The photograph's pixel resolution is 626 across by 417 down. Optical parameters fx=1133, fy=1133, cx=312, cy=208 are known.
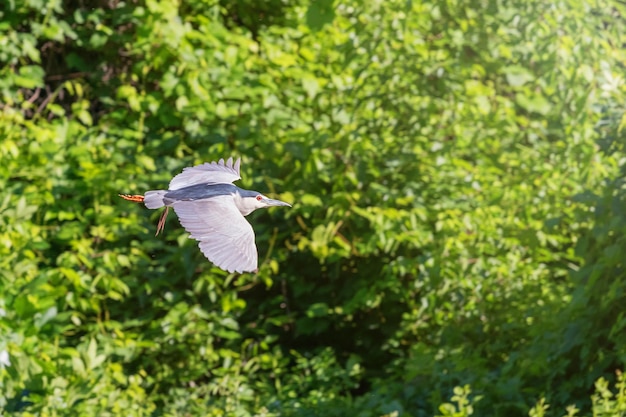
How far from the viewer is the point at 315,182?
5.38m

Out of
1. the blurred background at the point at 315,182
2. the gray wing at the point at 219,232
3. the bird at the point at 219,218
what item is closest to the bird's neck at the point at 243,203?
the bird at the point at 219,218

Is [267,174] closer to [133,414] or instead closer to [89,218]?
[89,218]

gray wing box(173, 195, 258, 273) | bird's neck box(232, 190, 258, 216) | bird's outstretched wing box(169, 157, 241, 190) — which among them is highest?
bird's outstretched wing box(169, 157, 241, 190)

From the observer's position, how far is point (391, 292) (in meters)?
5.50

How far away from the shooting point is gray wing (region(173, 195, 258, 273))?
8.84 feet

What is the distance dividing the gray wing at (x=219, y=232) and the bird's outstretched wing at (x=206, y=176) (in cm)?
40

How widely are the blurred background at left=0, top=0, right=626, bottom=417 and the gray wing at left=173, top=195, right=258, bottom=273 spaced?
2073 mm

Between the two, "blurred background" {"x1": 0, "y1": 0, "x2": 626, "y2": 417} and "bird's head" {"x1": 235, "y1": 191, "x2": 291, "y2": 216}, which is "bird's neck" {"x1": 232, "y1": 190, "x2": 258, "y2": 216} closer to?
"bird's head" {"x1": 235, "y1": 191, "x2": 291, "y2": 216}

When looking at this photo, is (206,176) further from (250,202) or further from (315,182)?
(315,182)

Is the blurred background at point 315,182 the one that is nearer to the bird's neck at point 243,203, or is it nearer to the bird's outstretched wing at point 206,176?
the bird's outstretched wing at point 206,176

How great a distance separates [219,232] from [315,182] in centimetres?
263

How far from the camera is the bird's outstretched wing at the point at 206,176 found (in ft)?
10.8

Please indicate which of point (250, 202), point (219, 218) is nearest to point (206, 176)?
point (250, 202)

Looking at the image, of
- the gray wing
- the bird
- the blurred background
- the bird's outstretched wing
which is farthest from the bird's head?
the blurred background
